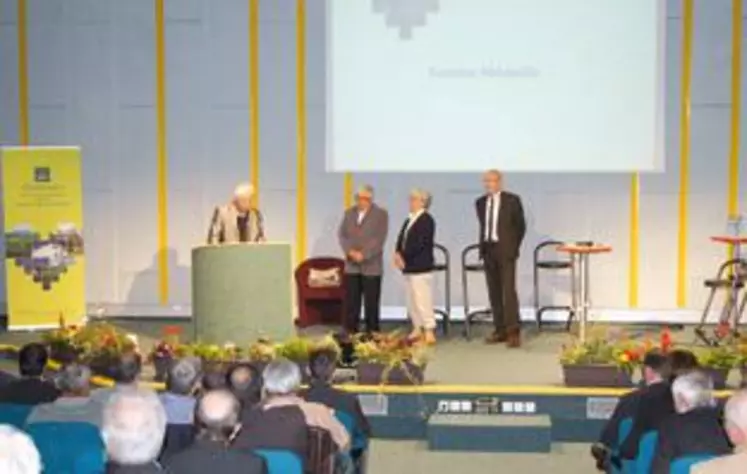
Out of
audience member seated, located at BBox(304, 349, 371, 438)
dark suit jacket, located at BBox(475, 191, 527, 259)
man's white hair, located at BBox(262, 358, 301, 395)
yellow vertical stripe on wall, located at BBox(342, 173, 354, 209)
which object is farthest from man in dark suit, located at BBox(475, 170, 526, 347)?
man's white hair, located at BBox(262, 358, 301, 395)

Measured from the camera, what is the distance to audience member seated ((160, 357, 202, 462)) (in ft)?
19.2

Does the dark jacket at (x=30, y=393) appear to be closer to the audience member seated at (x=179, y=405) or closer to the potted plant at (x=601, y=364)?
the audience member seated at (x=179, y=405)

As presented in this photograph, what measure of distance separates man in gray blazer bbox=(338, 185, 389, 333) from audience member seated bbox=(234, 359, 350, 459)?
507 cm

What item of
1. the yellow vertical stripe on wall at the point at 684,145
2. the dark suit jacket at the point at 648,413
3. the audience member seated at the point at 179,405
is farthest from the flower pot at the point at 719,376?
the audience member seated at the point at 179,405

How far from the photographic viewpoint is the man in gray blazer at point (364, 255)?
1091 centimetres

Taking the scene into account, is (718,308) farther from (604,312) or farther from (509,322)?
(509,322)

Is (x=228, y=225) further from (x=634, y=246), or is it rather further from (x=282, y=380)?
(x=282, y=380)

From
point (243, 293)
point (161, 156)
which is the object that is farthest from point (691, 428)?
point (161, 156)

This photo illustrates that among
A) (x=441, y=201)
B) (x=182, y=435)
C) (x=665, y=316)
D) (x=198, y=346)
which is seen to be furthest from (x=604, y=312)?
(x=182, y=435)

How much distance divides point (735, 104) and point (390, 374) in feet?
16.6

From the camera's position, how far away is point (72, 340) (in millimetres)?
9469

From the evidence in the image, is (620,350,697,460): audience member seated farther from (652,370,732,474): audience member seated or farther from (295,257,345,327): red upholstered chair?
(295,257,345,327): red upholstered chair

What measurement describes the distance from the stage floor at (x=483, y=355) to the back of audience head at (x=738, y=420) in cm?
466

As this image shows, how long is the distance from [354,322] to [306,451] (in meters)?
5.59
